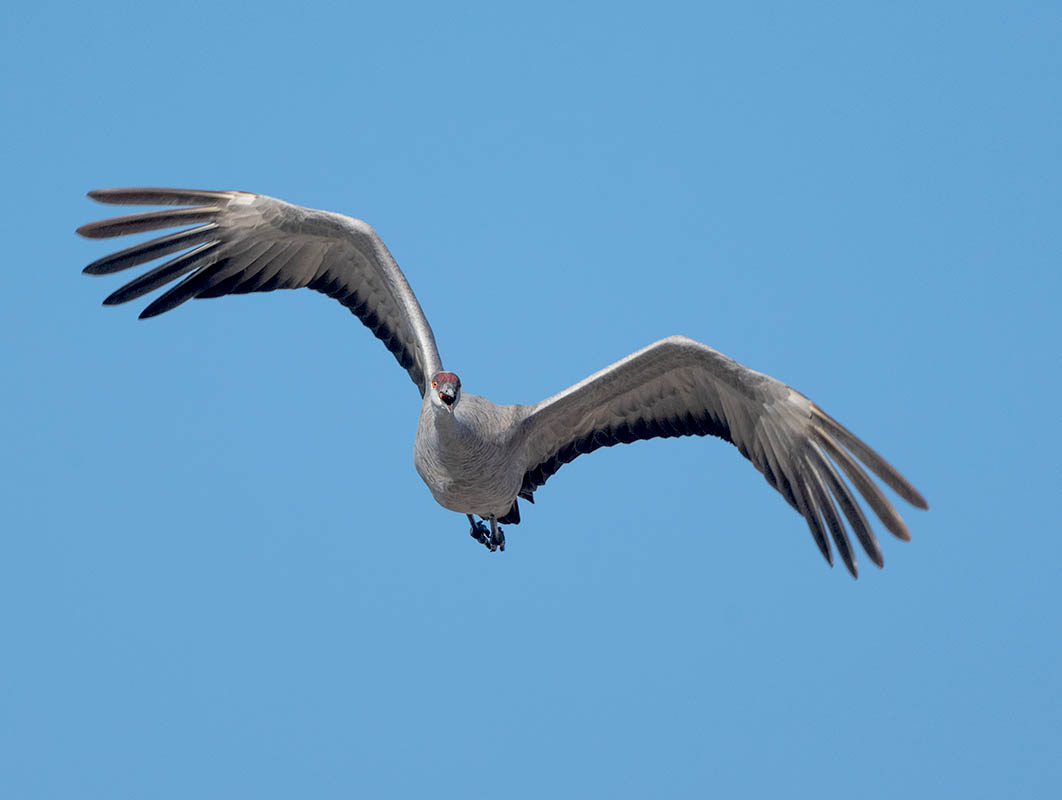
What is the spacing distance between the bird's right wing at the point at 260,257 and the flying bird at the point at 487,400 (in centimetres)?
1

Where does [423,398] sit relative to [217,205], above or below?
below

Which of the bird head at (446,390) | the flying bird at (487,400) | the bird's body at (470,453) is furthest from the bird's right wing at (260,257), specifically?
the bird head at (446,390)

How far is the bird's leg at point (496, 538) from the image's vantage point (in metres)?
11.8

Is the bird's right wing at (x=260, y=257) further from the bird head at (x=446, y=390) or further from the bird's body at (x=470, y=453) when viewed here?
the bird head at (x=446, y=390)

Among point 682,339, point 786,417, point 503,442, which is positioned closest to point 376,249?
point 503,442

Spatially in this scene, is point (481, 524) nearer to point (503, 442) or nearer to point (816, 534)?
point (503, 442)

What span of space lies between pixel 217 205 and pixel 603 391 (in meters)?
3.89

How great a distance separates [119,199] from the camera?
426 inches

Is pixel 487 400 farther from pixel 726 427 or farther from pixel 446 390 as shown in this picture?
pixel 726 427

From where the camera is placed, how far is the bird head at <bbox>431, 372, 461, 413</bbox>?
9.69m

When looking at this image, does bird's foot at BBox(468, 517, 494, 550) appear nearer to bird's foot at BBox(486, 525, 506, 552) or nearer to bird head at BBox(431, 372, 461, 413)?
bird's foot at BBox(486, 525, 506, 552)

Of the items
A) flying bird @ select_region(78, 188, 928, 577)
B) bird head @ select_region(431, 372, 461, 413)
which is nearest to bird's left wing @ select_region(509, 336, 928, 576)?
flying bird @ select_region(78, 188, 928, 577)

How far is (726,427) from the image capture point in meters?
11.3

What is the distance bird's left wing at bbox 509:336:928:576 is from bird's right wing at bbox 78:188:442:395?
1.38 meters
